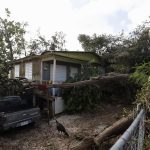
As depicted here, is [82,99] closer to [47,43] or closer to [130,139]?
[130,139]

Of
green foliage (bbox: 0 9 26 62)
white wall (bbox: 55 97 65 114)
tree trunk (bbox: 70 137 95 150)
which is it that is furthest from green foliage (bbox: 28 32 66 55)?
tree trunk (bbox: 70 137 95 150)

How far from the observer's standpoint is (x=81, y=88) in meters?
13.4

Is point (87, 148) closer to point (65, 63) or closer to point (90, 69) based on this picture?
point (90, 69)

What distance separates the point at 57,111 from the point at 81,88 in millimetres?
2076

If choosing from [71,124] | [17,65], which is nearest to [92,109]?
[71,124]

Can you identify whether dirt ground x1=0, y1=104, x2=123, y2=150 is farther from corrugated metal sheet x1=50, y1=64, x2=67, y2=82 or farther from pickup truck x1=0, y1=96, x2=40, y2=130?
corrugated metal sheet x1=50, y1=64, x2=67, y2=82

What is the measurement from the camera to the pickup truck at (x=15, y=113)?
8.92 metres

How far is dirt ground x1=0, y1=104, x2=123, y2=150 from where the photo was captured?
319 inches

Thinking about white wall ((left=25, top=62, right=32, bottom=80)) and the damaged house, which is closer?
the damaged house

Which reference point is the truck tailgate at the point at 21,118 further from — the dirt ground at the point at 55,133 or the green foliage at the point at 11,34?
the green foliage at the point at 11,34

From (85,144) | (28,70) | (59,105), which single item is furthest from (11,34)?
(85,144)

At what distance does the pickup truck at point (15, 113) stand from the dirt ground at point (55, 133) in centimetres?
54

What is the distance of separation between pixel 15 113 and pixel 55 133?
1.97 metres

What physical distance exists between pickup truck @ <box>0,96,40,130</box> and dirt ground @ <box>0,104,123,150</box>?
54 cm
